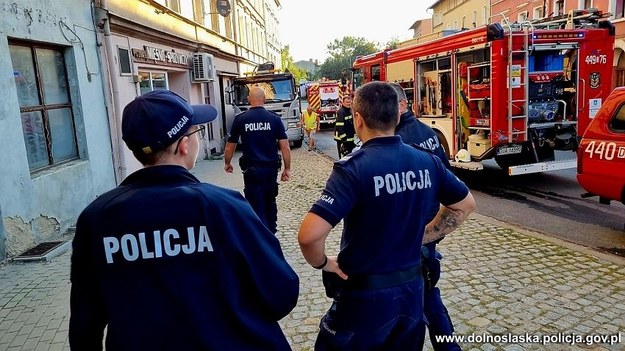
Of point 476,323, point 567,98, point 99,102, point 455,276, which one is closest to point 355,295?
point 476,323

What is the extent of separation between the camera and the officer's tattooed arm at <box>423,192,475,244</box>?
253cm

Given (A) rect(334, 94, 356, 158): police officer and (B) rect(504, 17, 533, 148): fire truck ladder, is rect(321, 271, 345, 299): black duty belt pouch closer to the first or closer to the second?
(B) rect(504, 17, 533, 148): fire truck ladder

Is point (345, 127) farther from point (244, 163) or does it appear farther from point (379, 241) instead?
point (379, 241)

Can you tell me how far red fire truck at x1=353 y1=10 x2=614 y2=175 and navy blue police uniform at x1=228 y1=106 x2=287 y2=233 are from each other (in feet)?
15.3

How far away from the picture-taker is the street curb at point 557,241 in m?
5.10

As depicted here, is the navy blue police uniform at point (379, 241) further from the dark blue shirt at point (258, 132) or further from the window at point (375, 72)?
the window at point (375, 72)

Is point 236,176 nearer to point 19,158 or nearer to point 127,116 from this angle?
point 19,158

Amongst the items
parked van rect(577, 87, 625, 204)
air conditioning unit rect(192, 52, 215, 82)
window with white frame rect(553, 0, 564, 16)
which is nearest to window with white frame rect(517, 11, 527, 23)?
window with white frame rect(553, 0, 564, 16)

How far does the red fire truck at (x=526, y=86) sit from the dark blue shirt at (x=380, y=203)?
6.70 m

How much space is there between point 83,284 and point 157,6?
427 inches

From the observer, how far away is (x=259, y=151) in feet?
18.7

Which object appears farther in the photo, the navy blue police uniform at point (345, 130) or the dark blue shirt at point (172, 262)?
the navy blue police uniform at point (345, 130)

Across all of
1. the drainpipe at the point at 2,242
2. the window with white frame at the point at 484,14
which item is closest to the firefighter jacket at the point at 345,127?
the drainpipe at the point at 2,242

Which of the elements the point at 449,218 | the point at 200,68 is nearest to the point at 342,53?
the point at 200,68
